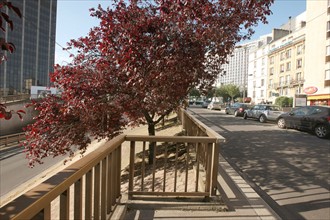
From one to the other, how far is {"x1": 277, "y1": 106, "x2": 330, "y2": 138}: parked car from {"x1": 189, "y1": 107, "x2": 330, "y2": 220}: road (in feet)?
9.94

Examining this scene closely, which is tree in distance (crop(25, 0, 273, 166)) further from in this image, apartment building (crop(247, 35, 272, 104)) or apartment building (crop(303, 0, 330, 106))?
apartment building (crop(247, 35, 272, 104))

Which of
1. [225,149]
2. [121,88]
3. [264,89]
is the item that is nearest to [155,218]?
[121,88]

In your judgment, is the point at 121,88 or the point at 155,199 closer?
the point at 155,199

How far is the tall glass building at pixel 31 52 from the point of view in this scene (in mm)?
90375

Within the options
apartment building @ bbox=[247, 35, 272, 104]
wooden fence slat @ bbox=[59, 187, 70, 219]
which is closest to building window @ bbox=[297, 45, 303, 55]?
apartment building @ bbox=[247, 35, 272, 104]

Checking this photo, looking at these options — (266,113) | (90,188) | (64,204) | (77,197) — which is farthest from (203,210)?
(266,113)

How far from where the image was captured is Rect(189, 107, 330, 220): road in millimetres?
Result: 5328

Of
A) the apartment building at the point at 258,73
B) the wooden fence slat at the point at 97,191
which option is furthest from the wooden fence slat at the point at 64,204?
the apartment building at the point at 258,73

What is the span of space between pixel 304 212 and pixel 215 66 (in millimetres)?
4492

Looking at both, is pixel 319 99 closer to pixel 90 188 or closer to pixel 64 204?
pixel 90 188

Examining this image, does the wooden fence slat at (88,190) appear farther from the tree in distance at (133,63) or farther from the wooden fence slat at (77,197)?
the tree in distance at (133,63)

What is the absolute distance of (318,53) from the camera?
4150 cm

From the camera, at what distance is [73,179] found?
8.33 feet

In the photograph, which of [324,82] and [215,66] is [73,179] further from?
[324,82]
